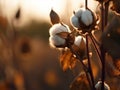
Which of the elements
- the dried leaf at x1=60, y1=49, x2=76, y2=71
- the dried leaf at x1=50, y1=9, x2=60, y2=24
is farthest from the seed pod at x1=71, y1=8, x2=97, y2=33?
the dried leaf at x1=60, y1=49, x2=76, y2=71

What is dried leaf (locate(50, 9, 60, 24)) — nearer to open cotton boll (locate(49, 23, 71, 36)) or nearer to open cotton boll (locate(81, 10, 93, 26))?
open cotton boll (locate(49, 23, 71, 36))

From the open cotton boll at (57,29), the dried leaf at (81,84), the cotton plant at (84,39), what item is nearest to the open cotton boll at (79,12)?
the cotton plant at (84,39)

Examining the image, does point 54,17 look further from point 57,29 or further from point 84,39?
point 84,39

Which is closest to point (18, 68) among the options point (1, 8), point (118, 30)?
point (1, 8)

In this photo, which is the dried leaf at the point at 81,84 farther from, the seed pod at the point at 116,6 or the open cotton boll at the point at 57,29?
the seed pod at the point at 116,6

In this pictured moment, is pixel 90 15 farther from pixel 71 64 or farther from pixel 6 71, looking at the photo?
pixel 6 71

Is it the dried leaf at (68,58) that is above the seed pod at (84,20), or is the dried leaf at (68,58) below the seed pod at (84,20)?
below

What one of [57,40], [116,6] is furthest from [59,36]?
[116,6]
